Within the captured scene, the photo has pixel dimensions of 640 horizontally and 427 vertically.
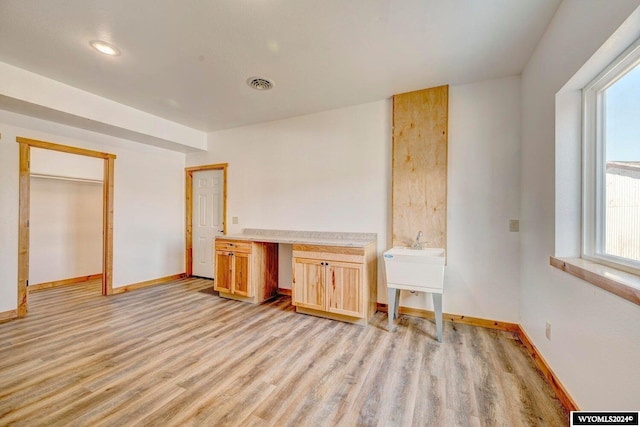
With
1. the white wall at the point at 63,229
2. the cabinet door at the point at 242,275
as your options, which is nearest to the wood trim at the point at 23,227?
the white wall at the point at 63,229

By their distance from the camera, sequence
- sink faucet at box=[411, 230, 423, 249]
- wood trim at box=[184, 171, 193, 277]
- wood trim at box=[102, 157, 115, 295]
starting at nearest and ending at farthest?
sink faucet at box=[411, 230, 423, 249], wood trim at box=[102, 157, 115, 295], wood trim at box=[184, 171, 193, 277]

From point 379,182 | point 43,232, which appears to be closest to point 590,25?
point 379,182

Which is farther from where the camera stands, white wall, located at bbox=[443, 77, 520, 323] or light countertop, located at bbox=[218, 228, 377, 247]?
light countertop, located at bbox=[218, 228, 377, 247]

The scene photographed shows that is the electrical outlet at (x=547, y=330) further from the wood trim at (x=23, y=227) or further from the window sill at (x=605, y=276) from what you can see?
the wood trim at (x=23, y=227)

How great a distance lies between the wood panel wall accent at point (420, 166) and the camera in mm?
2877

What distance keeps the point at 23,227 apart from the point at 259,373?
3363 millimetres

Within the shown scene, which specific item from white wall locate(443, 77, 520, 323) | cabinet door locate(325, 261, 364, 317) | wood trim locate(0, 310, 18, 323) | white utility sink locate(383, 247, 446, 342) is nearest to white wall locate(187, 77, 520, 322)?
white wall locate(443, 77, 520, 323)

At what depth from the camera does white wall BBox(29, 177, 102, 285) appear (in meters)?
4.15

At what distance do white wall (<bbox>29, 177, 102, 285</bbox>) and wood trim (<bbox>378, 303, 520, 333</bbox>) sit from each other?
5.12 meters

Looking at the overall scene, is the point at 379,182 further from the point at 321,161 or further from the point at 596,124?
the point at 596,124

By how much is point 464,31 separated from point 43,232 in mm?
6190

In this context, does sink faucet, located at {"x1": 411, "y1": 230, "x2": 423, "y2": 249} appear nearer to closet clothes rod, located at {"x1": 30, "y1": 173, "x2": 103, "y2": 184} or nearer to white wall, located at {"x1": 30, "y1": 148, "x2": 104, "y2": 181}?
white wall, located at {"x1": 30, "y1": 148, "x2": 104, "y2": 181}

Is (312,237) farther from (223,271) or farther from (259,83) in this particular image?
(259,83)

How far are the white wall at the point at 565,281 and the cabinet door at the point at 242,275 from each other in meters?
2.97
